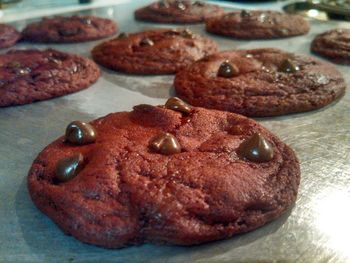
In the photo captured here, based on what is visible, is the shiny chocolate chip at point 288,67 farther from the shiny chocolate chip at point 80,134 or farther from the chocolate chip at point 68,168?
the chocolate chip at point 68,168

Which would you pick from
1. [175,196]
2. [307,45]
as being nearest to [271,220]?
[175,196]

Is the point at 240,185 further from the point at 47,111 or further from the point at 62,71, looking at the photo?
the point at 62,71

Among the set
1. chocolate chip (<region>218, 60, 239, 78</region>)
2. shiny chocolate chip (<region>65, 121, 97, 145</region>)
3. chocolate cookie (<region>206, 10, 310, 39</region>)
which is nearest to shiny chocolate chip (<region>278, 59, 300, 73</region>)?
chocolate chip (<region>218, 60, 239, 78</region>)

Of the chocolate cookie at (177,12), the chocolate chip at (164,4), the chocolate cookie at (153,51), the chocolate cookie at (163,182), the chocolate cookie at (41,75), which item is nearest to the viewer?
the chocolate cookie at (163,182)

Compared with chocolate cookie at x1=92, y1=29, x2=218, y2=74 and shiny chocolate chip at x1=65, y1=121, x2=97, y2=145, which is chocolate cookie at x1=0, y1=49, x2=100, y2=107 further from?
shiny chocolate chip at x1=65, y1=121, x2=97, y2=145

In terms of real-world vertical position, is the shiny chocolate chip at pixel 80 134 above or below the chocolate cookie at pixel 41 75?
above

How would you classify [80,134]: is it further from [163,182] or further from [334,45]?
[334,45]

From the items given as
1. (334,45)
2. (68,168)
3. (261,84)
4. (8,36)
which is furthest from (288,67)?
(8,36)

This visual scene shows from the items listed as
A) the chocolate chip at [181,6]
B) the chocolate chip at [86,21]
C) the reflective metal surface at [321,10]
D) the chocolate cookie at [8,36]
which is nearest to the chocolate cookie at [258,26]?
the chocolate chip at [181,6]
